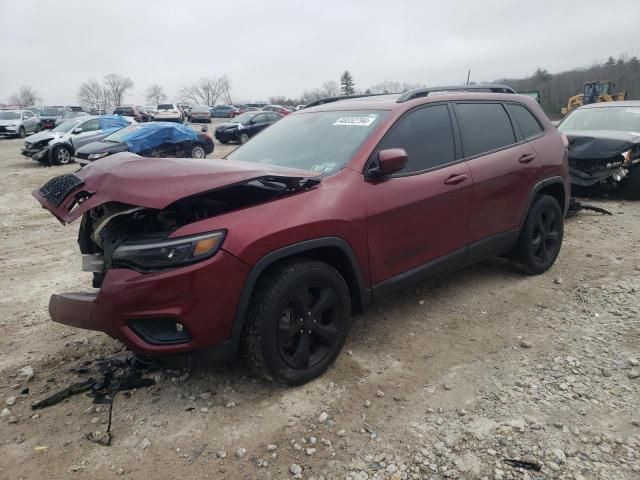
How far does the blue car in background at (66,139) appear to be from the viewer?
15629 mm

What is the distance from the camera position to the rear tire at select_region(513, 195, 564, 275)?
455cm

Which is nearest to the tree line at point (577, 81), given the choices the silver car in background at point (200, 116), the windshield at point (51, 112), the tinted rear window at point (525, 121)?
the silver car in background at point (200, 116)

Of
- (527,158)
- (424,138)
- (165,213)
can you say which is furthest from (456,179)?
(165,213)

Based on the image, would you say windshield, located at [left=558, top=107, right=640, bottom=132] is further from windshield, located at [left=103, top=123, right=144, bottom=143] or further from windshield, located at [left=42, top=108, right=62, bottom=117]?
windshield, located at [left=42, top=108, right=62, bottom=117]

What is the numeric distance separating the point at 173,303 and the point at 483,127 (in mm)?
3047

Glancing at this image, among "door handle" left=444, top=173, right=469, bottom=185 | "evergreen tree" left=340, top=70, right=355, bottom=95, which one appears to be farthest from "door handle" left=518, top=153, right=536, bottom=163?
"evergreen tree" left=340, top=70, right=355, bottom=95

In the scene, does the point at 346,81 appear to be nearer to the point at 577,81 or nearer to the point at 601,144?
the point at 577,81

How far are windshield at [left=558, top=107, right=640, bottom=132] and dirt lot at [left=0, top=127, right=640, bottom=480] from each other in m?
5.24

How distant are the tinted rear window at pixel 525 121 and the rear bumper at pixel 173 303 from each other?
3.25 metres

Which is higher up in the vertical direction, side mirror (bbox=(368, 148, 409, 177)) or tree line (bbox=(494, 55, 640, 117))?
tree line (bbox=(494, 55, 640, 117))

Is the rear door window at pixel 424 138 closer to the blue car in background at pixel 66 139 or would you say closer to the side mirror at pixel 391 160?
the side mirror at pixel 391 160

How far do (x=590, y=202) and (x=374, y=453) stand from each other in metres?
7.27

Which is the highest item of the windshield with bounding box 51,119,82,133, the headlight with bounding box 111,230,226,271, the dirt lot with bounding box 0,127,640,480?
the windshield with bounding box 51,119,82,133

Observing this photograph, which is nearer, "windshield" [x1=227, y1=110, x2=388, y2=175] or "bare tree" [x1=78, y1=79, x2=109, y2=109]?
"windshield" [x1=227, y1=110, x2=388, y2=175]
